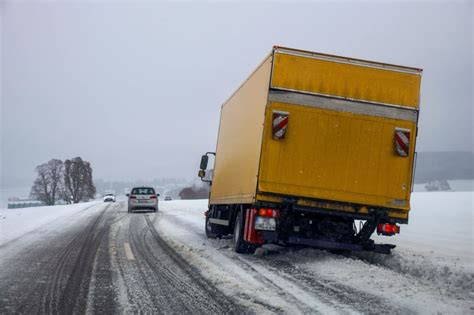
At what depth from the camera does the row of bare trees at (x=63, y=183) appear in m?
87.9

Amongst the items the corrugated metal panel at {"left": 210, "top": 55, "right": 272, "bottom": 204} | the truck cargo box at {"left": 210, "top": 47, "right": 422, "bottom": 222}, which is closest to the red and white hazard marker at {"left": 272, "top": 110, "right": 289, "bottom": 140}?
the truck cargo box at {"left": 210, "top": 47, "right": 422, "bottom": 222}

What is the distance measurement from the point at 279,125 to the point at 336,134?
106cm

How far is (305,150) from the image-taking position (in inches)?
325

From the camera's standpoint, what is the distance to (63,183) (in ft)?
291

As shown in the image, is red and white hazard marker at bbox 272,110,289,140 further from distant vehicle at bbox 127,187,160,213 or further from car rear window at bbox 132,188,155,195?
car rear window at bbox 132,188,155,195

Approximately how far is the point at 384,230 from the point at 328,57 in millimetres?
3398

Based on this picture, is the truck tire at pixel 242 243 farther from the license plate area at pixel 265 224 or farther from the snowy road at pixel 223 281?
the license plate area at pixel 265 224

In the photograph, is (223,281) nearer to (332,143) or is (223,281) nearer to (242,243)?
(242,243)

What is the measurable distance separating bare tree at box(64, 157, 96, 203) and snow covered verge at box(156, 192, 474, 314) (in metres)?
81.2

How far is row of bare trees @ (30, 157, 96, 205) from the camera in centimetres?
8788

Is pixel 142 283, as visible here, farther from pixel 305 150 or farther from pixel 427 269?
pixel 427 269

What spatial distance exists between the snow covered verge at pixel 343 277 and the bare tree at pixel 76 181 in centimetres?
8122

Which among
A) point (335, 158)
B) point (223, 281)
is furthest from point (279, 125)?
point (223, 281)

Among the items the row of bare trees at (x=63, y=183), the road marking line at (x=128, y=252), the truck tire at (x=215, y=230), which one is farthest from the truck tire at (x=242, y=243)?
the row of bare trees at (x=63, y=183)
